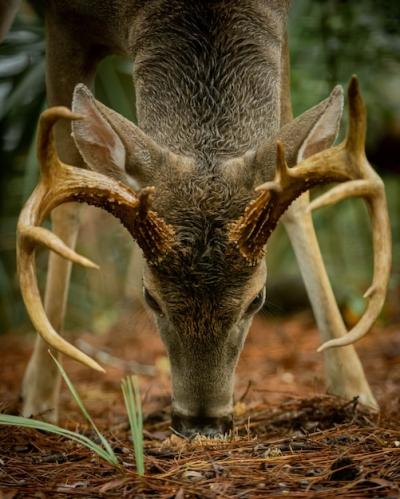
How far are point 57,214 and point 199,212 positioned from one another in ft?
6.68

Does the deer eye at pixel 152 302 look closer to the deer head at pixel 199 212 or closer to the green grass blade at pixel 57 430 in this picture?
the deer head at pixel 199 212

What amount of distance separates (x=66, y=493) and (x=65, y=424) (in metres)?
2.12

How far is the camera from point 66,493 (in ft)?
10.9

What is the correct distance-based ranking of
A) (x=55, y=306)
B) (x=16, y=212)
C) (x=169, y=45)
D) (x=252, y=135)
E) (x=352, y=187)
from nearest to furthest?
(x=352, y=187)
(x=252, y=135)
(x=169, y=45)
(x=55, y=306)
(x=16, y=212)

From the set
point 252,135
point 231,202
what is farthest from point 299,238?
point 231,202

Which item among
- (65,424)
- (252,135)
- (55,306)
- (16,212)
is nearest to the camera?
(252,135)

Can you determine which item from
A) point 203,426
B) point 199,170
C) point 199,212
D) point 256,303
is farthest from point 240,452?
point 199,170

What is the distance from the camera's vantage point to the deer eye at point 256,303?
4508mm

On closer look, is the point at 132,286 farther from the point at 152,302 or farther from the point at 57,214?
the point at 152,302

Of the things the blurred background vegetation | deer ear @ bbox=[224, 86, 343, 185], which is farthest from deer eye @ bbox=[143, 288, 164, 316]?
the blurred background vegetation

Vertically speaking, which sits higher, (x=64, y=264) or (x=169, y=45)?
(x=169, y=45)

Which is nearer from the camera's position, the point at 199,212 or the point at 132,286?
the point at 199,212

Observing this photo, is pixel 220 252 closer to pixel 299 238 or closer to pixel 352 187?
pixel 352 187

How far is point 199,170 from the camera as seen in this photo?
436 centimetres
